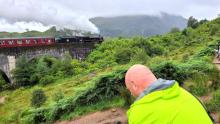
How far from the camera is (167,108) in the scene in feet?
8.65

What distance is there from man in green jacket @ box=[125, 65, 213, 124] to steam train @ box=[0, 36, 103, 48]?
46803 millimetres

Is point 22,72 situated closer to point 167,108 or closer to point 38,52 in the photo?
point 38,52

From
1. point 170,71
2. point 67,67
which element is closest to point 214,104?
point 170,71

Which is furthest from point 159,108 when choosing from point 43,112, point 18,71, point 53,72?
point 18,71

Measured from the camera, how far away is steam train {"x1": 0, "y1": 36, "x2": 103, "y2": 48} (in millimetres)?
48656

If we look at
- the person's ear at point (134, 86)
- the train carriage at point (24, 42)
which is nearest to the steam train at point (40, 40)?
the train carriage at point (24, 42)

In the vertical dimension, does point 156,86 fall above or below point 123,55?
above

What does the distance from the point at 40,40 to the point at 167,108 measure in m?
49.8

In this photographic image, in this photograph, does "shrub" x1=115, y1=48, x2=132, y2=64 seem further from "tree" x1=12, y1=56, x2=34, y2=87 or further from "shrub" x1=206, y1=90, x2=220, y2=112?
"shrub" x1=206, y1=90, x2=220, y2=112

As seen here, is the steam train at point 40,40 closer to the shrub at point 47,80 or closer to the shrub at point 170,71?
the shrub at point 47,80

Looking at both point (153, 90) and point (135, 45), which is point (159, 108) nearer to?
point (153, 90)

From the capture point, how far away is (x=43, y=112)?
11797 mm

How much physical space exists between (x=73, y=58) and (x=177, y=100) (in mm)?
51530

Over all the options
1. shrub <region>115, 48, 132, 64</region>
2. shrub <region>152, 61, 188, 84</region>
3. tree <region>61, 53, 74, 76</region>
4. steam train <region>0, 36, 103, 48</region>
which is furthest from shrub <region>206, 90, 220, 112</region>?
steam train <region>0, 36, 103, 48</region>
